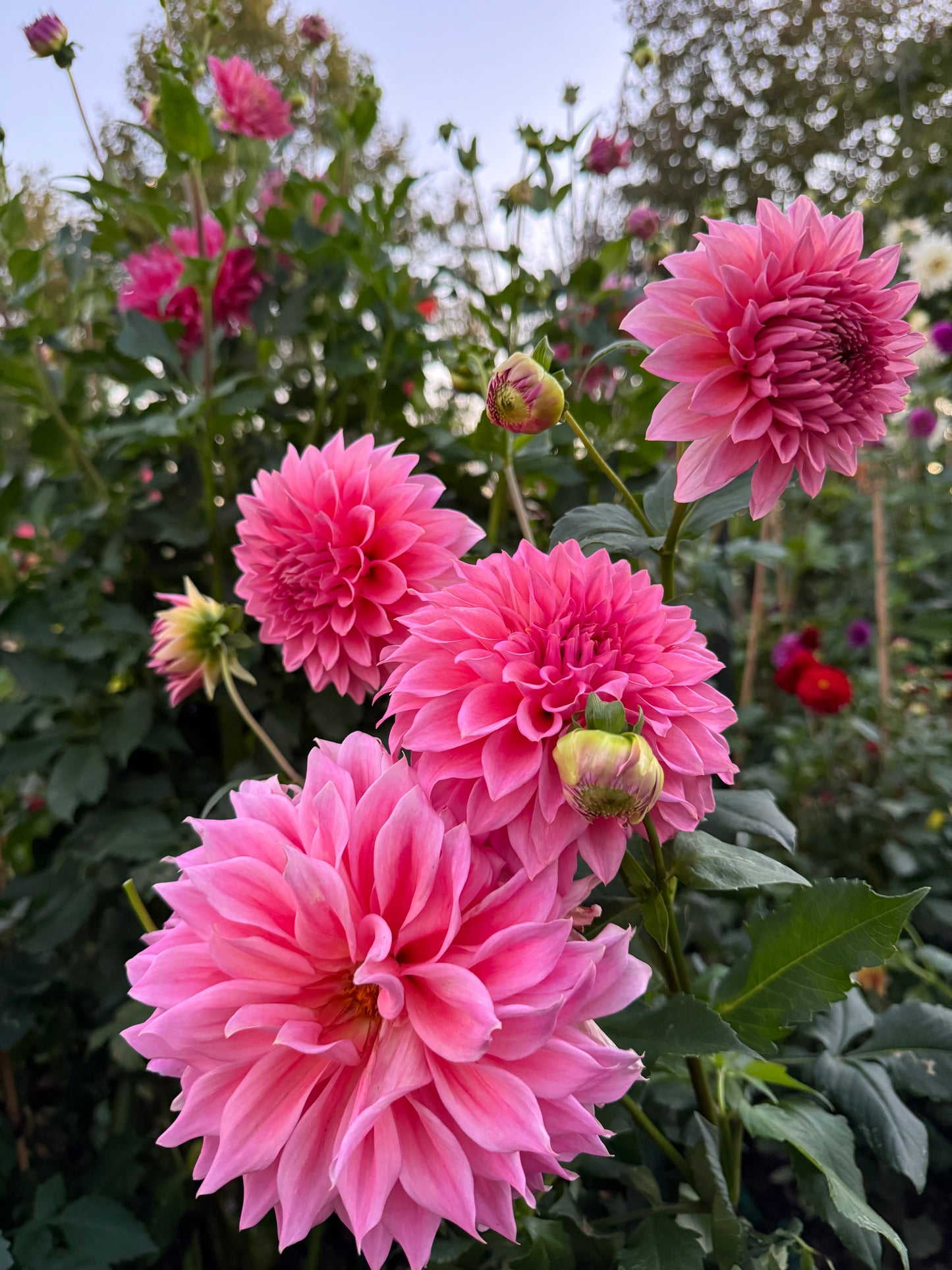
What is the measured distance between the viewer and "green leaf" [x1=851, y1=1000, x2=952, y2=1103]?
626 millimetres

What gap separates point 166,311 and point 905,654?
6.96 ft

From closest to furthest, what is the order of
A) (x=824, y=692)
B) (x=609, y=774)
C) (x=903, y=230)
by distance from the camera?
(x=609, y=774), (x=824, y=692), (x=903, y=230)

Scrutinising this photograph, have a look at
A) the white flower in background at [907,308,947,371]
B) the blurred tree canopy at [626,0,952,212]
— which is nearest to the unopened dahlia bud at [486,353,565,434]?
the white flower in background at [907,308,947,371]

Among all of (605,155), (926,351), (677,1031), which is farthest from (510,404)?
(926,351)

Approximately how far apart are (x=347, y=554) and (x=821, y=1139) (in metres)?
0.55

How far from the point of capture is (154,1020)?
0.33 meters

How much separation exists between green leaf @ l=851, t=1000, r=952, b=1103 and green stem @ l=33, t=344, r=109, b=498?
3.52 feet

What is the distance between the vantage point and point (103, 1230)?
2.53 feet

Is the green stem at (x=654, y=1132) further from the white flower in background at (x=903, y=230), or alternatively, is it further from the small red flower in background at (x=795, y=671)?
the white flower in background at (x=903, y=230)

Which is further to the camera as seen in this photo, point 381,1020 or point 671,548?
point 671,548

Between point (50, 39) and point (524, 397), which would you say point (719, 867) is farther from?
point (50, 39)

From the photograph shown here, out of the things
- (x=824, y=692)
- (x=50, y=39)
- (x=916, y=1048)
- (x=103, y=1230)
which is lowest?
(x=103, y=1230)

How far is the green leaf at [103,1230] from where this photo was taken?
750 millimetres

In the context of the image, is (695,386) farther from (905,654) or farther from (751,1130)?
(905,654)
